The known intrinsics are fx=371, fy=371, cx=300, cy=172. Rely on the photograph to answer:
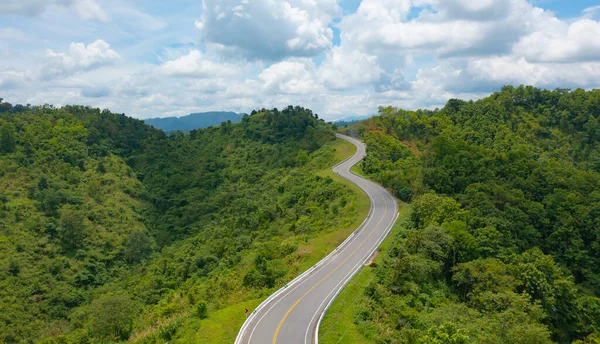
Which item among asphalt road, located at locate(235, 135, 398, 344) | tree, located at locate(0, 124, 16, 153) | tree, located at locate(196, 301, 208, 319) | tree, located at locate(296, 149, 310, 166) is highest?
tree, located at locate(0, 124, 16, 153)

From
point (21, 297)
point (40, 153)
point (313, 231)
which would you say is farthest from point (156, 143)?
point (313, 231)

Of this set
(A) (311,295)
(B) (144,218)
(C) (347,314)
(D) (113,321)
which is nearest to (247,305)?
(A) (311,295)

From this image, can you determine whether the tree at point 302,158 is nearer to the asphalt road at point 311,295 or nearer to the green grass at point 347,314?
the asphalt road at point 311,295

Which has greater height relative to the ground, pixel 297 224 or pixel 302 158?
pixel 302 158

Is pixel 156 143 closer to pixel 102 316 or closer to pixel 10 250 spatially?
pixel 10 250

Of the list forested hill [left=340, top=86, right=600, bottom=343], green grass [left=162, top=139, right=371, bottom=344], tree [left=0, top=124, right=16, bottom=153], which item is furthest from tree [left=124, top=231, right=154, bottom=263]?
forested hill [left=340, top=86, right=600, bottom=343]

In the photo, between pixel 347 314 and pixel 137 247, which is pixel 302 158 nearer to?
pixel 137 247

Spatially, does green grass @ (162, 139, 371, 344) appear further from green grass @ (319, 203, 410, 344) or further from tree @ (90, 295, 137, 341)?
tree @ (90, 295, 137, 341)
